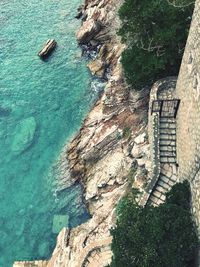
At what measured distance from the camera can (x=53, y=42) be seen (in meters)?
54.1

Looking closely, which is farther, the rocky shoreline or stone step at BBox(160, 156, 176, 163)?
the rocky shoreline

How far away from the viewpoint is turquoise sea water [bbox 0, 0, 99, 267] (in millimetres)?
39844

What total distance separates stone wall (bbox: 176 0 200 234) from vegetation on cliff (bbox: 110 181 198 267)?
86 cm

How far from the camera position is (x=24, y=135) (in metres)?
45.8

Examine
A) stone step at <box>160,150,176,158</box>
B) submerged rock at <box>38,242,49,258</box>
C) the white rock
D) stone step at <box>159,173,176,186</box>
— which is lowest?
submerged rock at <box>38,242,49,258</box>

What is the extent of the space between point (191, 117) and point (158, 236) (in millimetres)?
7278

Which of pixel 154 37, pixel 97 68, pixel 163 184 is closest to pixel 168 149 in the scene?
pixel 163 184

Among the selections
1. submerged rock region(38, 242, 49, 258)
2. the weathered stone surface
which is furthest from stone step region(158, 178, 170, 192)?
the weathered stone surface

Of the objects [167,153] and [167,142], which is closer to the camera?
[167,153]

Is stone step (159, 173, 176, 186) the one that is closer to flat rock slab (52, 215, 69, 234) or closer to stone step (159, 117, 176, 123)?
stone step (159, 117, 176, 123)

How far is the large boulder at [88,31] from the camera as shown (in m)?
51.8

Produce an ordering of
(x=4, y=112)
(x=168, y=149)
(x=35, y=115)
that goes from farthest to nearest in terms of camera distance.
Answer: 1. (x=4, y=112)
2. (x=35, y=115)
3. (x=168, y=149)

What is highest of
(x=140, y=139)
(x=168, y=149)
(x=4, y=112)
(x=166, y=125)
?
(x=4, y=112)

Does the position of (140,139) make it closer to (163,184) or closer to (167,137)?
(167,137)
